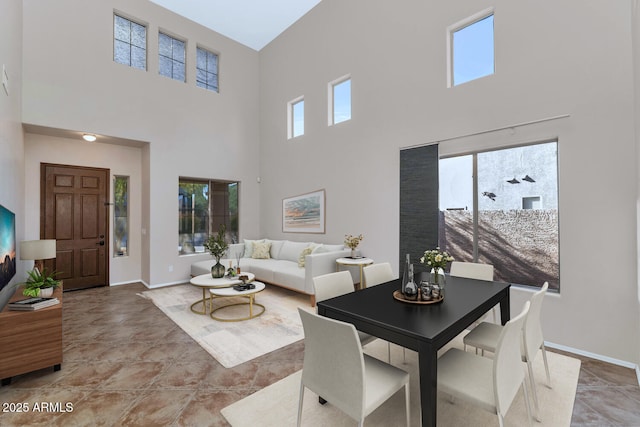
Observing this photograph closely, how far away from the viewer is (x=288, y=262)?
18.3 ft

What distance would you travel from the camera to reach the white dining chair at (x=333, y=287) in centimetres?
229

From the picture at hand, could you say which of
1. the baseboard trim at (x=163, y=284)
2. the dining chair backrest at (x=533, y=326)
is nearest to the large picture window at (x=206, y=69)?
the baseboard trim at (x=163, y=284)

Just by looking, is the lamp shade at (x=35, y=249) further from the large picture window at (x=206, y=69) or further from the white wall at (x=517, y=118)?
the large picture window at (x=206, y=69)

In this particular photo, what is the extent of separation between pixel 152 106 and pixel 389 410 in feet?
19.8

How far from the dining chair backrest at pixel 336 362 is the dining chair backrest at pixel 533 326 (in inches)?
44.9

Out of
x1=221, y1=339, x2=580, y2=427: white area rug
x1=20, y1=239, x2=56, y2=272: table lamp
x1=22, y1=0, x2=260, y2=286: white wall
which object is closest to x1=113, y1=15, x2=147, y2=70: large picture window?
x1=22, y1=0, x2=260, y2=286: white wall

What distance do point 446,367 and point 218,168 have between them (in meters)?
→ 5.84

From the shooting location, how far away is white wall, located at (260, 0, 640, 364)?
2688 millimetres

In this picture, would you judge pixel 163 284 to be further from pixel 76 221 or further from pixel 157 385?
pixel 157 385

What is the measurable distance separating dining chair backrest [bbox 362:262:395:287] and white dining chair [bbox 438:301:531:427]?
1.06 metres

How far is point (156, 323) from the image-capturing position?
3682 millimetres

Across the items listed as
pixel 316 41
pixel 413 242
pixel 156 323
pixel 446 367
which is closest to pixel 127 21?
pixel 316 41

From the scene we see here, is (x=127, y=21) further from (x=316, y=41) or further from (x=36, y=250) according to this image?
(x=36, y=250)

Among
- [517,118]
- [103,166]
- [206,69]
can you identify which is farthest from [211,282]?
[206,69]
